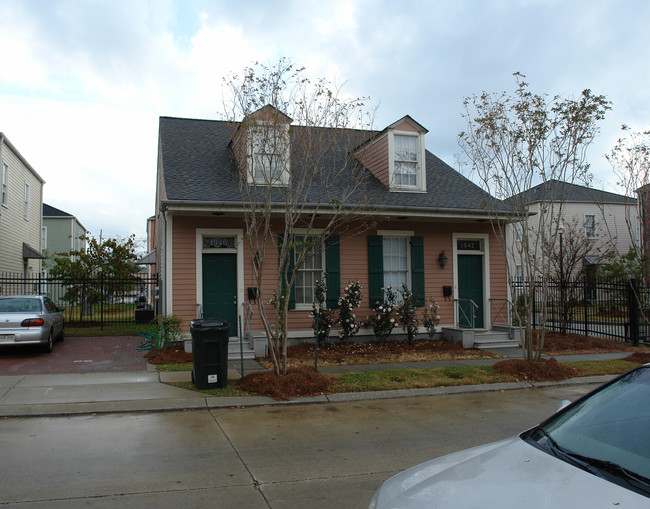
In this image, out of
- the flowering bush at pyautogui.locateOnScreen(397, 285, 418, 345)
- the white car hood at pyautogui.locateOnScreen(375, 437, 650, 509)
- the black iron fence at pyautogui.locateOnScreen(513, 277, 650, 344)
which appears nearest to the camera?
the white car hood at pyautogui.locateOnScreen(375, 437, 650, 509)

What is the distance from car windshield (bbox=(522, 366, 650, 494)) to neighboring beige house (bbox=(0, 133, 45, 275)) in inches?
828

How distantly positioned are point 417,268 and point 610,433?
449 inches

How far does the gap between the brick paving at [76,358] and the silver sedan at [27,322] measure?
0.41 meters

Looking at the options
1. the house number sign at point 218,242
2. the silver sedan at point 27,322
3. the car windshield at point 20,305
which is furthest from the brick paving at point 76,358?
the house number sign at point 218,242

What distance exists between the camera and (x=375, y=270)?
1395 cm

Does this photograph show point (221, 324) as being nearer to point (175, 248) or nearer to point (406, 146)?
point (175, 248)

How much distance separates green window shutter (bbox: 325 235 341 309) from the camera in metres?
13.5

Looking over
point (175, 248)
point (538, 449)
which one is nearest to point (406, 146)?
point (175, 248)

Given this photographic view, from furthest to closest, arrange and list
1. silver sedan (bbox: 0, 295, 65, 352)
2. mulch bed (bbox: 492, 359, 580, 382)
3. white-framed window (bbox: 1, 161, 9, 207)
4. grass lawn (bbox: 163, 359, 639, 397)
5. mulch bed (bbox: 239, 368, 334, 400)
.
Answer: white-framed window (bbox: 1, 161, 9, 207)
silver sedan (bbox: 0, 295, 65, 352)
mulch bed (bbox: 492, 359, 580, 382)
grass lawn (bbox: 163, 359, 639, 397)
mulch bed (bbox: 239, 368, 334, 400)

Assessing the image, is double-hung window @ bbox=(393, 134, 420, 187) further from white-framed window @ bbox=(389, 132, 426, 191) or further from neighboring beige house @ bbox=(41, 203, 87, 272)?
neighboring beige house @ bbox=(41, 203, 87, 272)

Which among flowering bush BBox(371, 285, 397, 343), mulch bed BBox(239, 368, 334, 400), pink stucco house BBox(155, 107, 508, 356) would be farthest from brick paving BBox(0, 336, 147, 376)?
flowering bush BBox(371, 285, 397, 343)

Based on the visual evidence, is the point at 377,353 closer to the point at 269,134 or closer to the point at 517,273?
the point at 269,134

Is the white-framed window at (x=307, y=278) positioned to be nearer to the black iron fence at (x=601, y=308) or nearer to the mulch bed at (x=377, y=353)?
the mulch bed at (x=377, y=353)

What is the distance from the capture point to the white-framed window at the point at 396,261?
47.1ft
